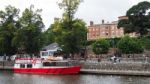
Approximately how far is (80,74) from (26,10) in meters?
30.3

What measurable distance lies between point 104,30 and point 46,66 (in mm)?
81268

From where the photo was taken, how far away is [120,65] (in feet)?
254

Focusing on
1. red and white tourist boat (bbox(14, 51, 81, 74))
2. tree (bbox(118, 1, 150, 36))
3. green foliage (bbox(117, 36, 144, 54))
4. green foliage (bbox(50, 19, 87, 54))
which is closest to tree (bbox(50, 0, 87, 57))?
green foliage (bbox(50, 19, 87, 54))

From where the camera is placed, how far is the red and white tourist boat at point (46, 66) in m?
85.5

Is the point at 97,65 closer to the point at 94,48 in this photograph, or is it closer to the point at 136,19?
the point at 94,48

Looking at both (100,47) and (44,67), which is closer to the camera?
(44,67)

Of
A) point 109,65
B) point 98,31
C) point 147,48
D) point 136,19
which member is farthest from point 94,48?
point 98,31

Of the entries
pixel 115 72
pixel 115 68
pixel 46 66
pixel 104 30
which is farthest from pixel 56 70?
pixel 104 30

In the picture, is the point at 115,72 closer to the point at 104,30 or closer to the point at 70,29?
the point at 70,29

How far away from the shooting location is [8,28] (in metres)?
114

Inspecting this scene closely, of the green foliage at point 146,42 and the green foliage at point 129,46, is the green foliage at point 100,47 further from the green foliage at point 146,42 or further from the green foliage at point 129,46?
the green foliage at point 146,42

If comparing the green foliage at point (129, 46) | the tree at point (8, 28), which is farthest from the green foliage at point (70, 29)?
the tree at point (8, 28)

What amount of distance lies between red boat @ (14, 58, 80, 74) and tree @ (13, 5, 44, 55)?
10403 millimetres

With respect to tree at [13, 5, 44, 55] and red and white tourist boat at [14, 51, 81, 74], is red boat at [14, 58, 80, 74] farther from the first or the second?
tree at [13, 5, 44, 55]
